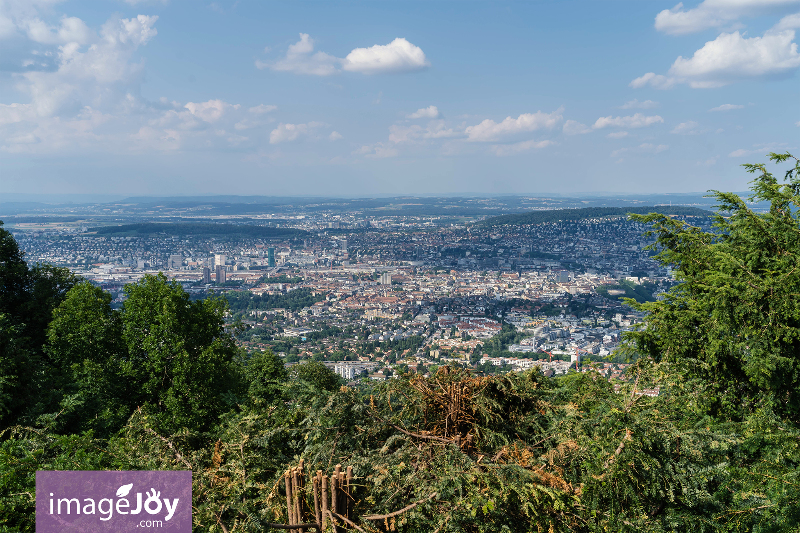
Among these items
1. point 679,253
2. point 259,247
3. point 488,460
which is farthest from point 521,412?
point 259,247

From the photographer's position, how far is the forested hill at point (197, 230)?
108250 mm

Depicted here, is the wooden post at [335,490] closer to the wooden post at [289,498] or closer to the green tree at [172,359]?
the wooden post at [289,498]

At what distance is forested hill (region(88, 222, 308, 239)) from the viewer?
108250 mm

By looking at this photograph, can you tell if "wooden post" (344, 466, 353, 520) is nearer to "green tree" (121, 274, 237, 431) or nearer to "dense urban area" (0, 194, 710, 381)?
"dense urban area" (0, 194, 710, 381)

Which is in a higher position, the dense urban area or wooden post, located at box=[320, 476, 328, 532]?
wooden post, located at box=[320, 476, 328, 532]

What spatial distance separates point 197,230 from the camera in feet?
385

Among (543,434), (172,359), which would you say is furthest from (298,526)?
(172,359)

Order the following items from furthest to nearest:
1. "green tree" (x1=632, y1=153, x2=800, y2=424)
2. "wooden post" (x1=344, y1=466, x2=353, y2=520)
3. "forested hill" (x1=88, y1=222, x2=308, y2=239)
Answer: "forested hill" (x1=88, y1=222, x2=308, y2=239) < "green tree" (x1=632, y1=153, x2=800, y2=424) < "wooden post" (x1=344, y1=466, x2=353, y2=520)

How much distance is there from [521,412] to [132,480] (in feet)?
12.2

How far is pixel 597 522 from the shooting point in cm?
337

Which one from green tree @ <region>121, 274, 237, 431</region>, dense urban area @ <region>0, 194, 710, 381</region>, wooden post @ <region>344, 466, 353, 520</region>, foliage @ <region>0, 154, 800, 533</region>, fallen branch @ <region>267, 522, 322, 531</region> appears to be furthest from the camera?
dense urban area @ <region>0, 194, 710, 381</region>

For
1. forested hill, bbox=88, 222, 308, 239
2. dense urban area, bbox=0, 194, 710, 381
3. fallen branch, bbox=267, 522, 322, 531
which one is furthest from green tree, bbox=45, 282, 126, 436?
forested hill, bbox=88, 222, 308, 239

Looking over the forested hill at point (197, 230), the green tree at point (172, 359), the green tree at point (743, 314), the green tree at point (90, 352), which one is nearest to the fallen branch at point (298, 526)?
the green tree at point (743, 314)

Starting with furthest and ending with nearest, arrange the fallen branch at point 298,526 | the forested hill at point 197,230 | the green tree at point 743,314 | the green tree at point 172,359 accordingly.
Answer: the forested hill at point 197,230, the green tree at point 172,359, the green tree at point 743,314, the fallen branch at point 298,526
